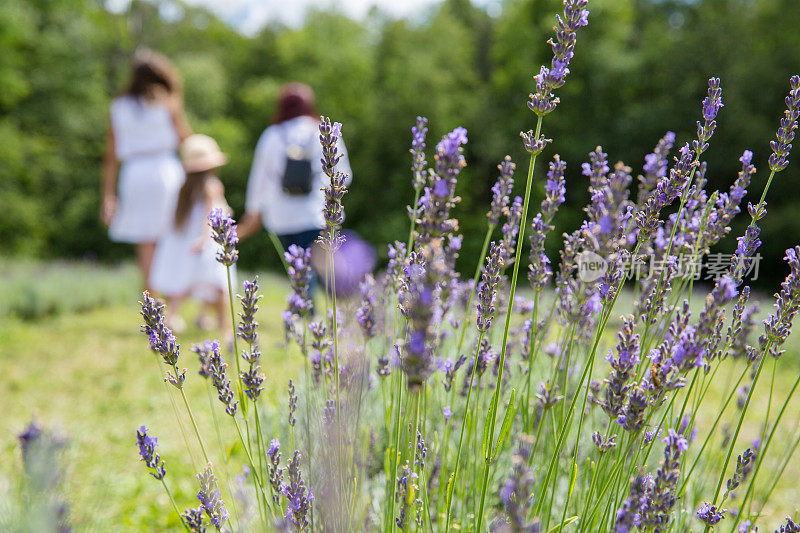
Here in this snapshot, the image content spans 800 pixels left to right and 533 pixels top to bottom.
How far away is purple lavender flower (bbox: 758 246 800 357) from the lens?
115 cm

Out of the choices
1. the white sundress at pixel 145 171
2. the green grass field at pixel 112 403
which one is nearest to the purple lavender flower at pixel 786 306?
the green grass field at pixel 112 403

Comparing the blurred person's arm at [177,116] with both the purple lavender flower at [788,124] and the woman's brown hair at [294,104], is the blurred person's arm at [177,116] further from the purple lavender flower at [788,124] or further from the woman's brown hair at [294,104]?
the purple lavender flower at [788,124]

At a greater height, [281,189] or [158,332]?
[281,189]

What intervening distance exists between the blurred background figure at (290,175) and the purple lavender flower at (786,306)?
131 inches

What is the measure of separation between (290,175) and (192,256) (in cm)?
143

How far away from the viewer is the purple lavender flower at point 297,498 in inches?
42.9

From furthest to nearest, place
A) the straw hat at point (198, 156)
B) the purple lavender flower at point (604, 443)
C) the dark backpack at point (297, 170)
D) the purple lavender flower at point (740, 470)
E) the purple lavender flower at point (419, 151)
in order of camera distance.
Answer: the straw hat at point (198, 156), the dark backpack at point (297, 170), the purple lavender flower at point (419, 151), the purple lavender flower at point (740, 470), the purple lavender flower at point (604, 443)

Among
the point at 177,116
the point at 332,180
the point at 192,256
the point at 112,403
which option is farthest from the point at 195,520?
the point at 177,116

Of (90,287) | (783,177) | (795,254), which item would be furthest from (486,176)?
(795,254)

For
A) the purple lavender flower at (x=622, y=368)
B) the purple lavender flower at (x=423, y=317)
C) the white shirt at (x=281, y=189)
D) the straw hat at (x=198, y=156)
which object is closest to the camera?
the purple lavender flower at (x=423, y=317)

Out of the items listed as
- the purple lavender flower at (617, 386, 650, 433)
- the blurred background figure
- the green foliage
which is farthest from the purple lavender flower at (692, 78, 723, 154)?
the green foliage

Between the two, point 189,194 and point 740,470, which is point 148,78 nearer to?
point 189,194

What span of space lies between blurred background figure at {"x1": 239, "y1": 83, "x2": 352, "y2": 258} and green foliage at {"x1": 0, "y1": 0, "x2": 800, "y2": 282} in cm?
820

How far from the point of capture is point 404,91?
13836mm
